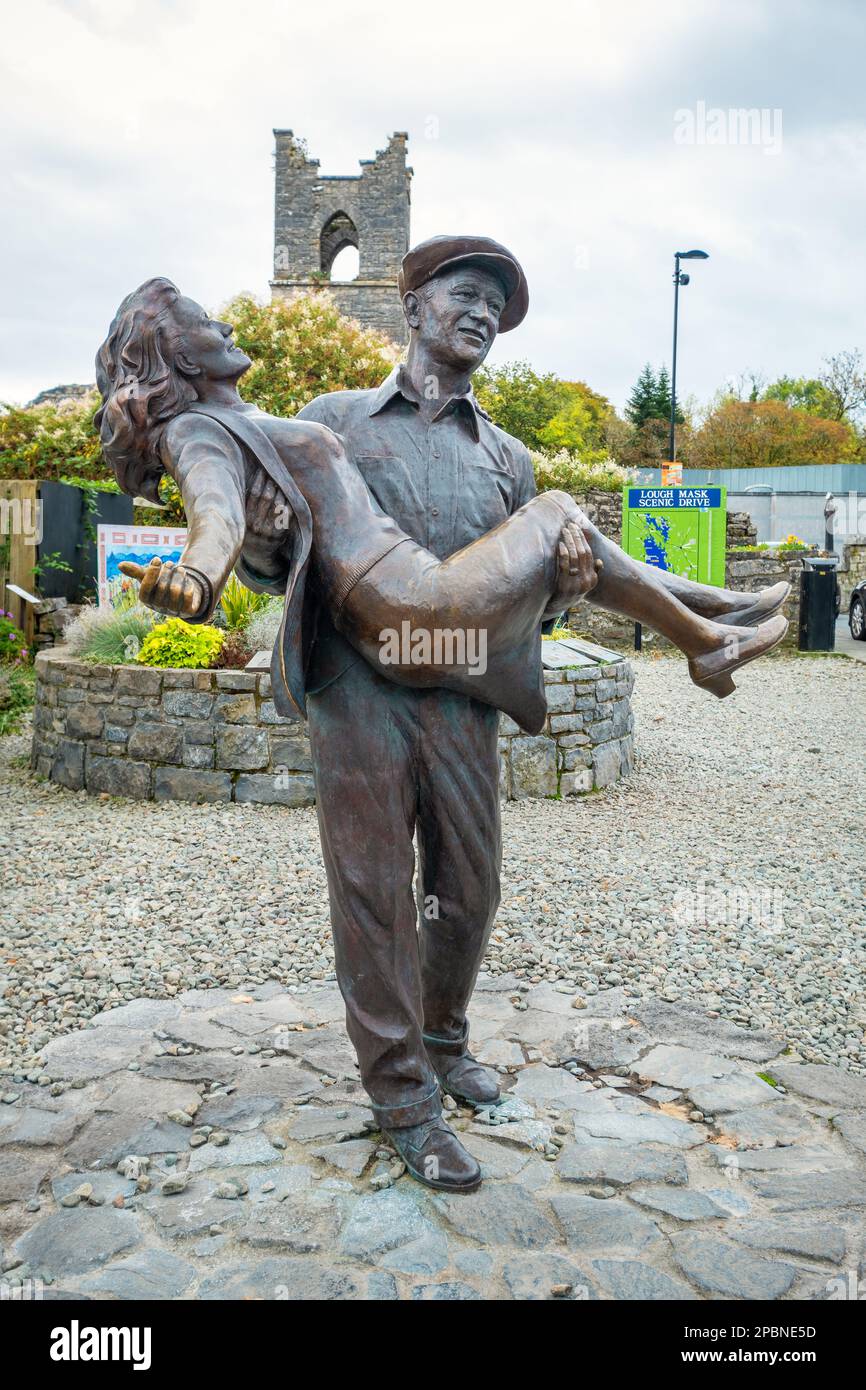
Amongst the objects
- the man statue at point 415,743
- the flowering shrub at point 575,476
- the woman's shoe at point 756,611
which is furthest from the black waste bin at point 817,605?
the man statue at point 415,743

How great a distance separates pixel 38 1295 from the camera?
221 cm

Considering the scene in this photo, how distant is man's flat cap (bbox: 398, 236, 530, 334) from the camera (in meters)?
2.42

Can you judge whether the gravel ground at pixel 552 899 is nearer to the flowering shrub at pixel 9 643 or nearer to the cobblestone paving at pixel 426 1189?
the cobblestone paving at pixel 426 1189

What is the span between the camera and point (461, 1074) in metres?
2.97

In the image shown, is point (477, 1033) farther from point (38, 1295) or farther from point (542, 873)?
point (542, 873)

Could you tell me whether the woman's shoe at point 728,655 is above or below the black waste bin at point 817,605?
below

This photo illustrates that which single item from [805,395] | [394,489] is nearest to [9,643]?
[394,489]

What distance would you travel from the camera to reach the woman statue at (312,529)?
224 cm

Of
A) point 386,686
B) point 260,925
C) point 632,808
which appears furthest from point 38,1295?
point 632,808

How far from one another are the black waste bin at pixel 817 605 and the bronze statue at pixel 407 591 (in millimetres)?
13215

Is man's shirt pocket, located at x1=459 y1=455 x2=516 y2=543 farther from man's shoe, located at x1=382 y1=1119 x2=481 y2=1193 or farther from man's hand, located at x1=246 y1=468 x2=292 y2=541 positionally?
man's shoe, located at x1=382 y1=1119 x2=481 y2=1193

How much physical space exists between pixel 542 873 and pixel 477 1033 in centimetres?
207

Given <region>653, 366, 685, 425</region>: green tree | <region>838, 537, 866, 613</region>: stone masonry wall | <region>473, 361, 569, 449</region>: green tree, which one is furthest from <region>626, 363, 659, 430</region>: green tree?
<region>838, 537, 866, 613</region>: stone masonry wall

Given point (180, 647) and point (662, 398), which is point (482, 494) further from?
point (662, 398)
